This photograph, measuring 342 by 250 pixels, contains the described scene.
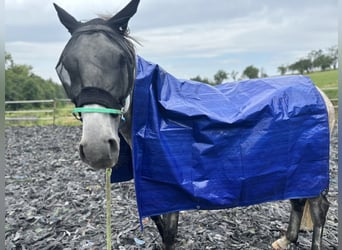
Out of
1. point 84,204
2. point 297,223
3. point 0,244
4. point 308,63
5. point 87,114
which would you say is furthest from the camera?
point 308,63

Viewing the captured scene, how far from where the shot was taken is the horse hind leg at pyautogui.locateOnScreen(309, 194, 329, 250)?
2895mm

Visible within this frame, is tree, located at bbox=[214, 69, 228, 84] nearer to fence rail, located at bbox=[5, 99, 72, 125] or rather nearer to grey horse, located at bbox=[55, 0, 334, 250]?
fence rail, located at bbox=[5, 99, 72, 125]

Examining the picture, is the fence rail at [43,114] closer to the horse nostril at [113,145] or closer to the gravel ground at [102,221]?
the gravel ground at [102,221]

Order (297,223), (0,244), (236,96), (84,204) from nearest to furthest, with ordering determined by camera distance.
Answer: (0,244) < (236,96) < (297,223) < (84,204)

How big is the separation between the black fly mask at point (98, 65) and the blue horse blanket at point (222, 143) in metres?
0.31

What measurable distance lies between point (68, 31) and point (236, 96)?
1386 millimetres

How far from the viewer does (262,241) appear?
3.28 meters

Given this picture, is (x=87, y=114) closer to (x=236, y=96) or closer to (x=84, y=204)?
(x=236, y=96)

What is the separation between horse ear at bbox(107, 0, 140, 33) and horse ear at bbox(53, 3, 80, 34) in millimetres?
220

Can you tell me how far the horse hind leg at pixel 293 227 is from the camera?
3.12 meters

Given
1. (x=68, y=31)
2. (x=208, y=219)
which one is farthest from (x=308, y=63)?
(x=68, y=31)

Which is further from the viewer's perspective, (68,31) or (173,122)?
(173,122)

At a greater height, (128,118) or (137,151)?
(128,118)

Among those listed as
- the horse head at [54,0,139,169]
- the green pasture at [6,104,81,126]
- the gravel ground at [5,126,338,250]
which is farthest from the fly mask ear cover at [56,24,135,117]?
the green pasture at [6,104,81,126]
